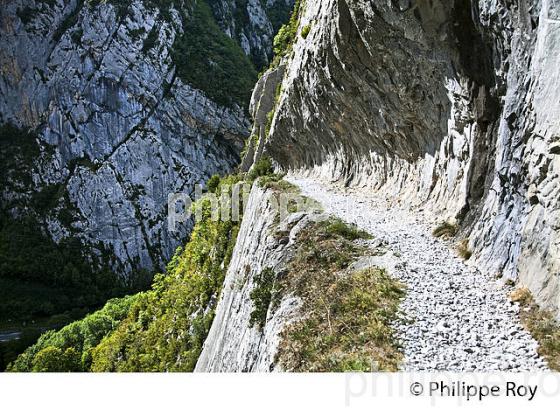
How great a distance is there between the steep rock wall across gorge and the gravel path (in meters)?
0.59

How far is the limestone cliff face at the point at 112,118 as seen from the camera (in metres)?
87.1

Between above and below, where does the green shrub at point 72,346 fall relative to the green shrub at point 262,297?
below

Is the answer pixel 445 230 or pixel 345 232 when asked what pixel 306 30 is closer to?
pixel 345 232

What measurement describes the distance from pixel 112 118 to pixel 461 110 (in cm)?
8988

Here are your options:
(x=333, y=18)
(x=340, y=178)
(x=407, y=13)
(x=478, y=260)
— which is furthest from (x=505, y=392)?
(x=340, y=178)

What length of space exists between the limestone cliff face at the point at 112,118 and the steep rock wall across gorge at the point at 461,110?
71.9 metres

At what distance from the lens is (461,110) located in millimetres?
11156

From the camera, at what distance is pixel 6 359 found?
171 ft

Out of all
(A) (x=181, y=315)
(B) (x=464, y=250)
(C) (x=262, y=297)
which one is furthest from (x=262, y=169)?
(B) (x=464, y=250)

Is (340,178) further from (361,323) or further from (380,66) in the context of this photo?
(361,323)

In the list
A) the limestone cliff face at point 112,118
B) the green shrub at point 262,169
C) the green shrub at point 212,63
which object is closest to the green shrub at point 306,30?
the green shrub at point 262,169

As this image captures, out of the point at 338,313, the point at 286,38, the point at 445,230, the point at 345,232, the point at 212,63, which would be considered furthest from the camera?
the point at 212,63

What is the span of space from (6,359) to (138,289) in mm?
30273

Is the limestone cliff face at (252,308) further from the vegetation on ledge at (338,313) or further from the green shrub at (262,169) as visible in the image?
the green shrub at (262,169)
